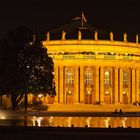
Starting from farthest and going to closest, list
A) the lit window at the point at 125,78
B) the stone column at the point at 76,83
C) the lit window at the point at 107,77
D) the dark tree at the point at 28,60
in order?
the lit window at the point at 125,78
the lit window at the point at 107,77
the stone column at the point at 76,83
the dark tree at the point at 28,60

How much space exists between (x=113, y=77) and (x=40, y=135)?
81855 mm

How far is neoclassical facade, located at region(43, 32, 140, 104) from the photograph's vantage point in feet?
384

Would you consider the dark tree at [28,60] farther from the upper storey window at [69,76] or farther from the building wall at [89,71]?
the upper storey window at [69,76]

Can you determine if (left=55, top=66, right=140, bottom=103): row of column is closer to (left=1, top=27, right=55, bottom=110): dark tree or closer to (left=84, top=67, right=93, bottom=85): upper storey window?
(left=84, top=67, right=93, bottom=85): upper storey window

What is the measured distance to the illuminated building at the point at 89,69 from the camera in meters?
117

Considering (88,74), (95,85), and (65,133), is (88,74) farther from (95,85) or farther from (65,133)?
(65,133)

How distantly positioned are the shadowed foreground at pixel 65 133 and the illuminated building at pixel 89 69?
73053mm

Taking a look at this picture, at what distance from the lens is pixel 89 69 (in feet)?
390

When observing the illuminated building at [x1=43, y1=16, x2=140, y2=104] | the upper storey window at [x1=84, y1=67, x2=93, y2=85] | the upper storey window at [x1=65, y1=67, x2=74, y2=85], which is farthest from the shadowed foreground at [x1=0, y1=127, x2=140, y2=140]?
the upper storey window at [x1=84, y1=67, x2=93, y2=85]

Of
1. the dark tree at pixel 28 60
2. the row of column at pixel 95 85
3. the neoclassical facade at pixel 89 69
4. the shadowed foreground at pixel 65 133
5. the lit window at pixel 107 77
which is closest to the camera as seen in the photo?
the shadowed foreground at pixel 65 133

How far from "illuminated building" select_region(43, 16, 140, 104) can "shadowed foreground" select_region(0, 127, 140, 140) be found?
73.1 metres

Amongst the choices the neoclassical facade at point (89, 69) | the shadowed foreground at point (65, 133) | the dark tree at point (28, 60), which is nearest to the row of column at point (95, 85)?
the neoclassical facade at point (89, 69)

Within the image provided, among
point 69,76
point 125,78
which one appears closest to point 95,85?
point 69,76

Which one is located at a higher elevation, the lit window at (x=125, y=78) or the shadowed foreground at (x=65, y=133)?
the lit window at (x=125, y=78)
